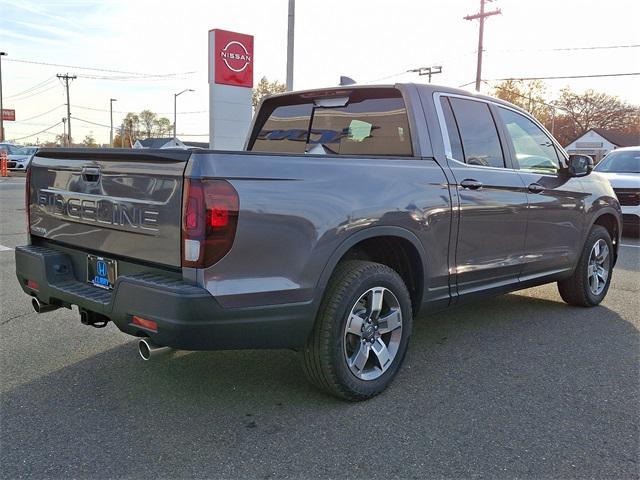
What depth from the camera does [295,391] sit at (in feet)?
11.4

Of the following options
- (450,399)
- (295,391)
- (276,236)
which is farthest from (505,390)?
(276,236)

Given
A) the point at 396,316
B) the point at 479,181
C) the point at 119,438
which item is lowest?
the point at 119,438

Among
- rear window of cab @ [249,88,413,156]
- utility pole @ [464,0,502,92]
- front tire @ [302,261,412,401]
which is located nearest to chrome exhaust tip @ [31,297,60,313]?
front tire @ [302,261,412,401]

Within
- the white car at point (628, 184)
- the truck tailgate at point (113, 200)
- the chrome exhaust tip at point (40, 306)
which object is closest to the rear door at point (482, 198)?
the truck tailgate at point (113, 200)

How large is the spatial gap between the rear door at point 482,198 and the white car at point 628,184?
6.69m

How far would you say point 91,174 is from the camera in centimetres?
316

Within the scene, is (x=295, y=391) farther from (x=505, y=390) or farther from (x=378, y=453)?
(x=505, y=390)

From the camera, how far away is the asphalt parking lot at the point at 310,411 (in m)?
2.65

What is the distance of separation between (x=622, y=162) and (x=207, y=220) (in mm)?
11330

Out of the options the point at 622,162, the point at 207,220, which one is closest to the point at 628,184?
the point at 622,162

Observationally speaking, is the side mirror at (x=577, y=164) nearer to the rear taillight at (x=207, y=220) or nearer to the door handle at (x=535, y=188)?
the door handle at (x=535, y=188)

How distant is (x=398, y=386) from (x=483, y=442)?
79 cm

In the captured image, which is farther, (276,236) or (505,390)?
(505,390)

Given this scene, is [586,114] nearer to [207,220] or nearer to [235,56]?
[235,56]
